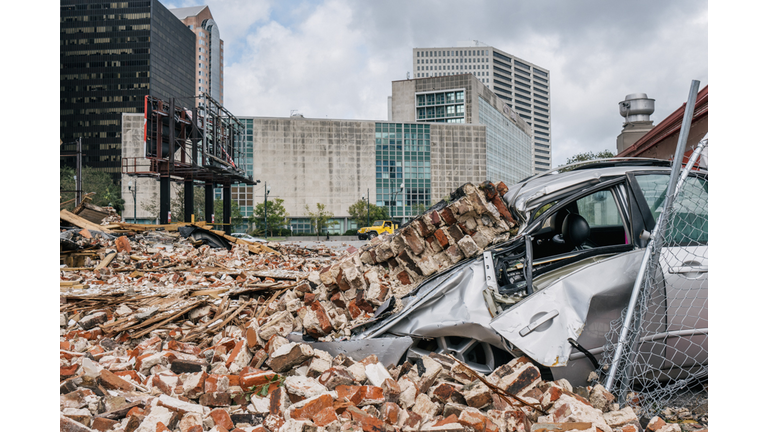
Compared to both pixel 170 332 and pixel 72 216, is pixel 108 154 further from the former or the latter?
pixel 170 332

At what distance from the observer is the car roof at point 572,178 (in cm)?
328

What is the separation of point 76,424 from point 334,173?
228 ft

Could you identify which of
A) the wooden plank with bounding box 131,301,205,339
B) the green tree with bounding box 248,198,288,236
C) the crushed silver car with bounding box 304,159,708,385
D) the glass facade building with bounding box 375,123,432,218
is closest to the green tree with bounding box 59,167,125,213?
the green tree with bounding box 248,198,288,236

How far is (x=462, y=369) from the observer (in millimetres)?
2715

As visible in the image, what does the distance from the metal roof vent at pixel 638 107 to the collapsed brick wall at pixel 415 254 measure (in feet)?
42.1

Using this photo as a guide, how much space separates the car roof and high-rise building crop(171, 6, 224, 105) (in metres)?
150

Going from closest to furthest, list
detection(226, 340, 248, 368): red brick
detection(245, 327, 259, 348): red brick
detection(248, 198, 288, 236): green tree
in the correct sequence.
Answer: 1. detection(226, 340, 248, 368): red brick
2. detection(245, 327, 259, 348): red brick
3. detection(248, 198, 288, 236): green tree

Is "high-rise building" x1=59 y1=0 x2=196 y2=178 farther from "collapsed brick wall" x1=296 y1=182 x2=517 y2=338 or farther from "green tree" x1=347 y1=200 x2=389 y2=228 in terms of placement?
"collapsed brick wall" x1=296 y1=182 x2=517 y2=338

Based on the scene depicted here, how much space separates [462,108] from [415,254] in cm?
8463

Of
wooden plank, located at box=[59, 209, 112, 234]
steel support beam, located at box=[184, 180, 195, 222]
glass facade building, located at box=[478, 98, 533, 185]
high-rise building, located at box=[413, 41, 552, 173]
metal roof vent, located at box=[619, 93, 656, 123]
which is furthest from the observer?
high-rise building, located at box=[413, 41, 552, 173]

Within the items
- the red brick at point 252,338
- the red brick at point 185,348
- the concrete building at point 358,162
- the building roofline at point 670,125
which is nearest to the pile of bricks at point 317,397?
the red brick at point 252,338

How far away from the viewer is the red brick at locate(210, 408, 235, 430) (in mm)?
2342

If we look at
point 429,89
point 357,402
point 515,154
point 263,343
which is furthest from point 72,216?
point 515,154

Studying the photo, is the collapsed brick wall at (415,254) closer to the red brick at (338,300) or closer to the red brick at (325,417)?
the red brick at (338,300)
